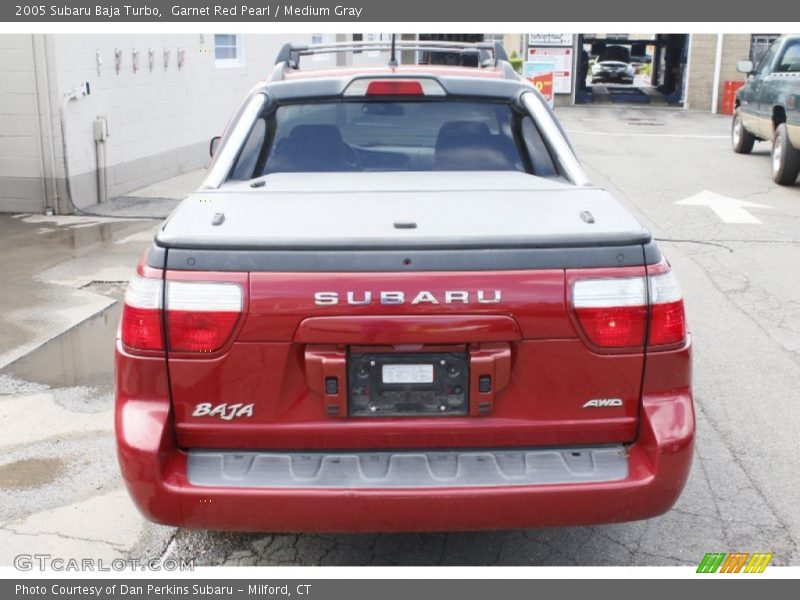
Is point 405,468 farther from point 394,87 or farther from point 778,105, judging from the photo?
point 778,105

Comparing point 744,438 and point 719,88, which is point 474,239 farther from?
point 719,88

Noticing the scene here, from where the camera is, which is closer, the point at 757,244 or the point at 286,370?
the point at 286,370

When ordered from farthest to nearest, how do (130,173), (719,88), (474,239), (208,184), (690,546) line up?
(719,88) → (130,173) → (208,184) → (690,546) → (474,239)

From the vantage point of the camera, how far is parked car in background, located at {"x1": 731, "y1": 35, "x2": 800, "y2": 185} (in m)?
12.8

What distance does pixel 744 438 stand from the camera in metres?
4.89

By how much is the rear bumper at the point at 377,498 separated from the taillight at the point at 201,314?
24 cm

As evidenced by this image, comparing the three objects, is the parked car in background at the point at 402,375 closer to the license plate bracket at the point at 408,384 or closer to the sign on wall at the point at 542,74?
the license plate bracket at the point at 408,384

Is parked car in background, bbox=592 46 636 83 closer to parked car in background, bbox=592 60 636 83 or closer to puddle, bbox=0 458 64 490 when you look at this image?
parked car in background, bbox=592 60 636 83

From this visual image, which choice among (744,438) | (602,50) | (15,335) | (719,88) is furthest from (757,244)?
(602,50)

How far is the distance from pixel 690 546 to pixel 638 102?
2943cm

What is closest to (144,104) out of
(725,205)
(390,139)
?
(725,205)

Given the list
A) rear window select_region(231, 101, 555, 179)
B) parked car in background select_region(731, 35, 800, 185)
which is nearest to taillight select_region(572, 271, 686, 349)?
rear window select_region(231, 101, 555, 179)

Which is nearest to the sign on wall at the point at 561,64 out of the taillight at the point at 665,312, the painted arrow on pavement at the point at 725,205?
the painted arrow on pavement at the point at 725,205

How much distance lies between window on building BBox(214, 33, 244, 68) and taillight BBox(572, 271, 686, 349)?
43.5 ft
